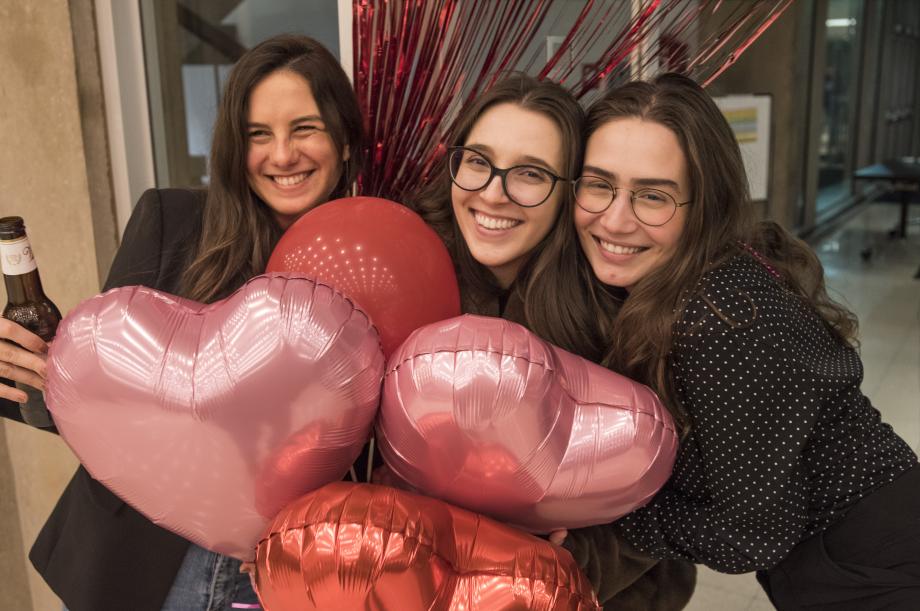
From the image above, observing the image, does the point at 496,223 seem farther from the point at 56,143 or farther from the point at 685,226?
the point at 56,143

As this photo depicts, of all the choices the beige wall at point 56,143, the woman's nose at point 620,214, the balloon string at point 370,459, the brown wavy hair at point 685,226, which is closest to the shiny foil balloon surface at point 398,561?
the balloon string at point 370,459

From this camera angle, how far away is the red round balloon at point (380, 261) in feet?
3.20

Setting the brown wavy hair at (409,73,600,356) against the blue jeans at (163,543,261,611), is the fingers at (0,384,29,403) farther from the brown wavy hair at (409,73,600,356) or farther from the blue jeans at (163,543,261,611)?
the brown wavy hair at (409,73,600,356)

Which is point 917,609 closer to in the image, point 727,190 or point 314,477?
point 727,190

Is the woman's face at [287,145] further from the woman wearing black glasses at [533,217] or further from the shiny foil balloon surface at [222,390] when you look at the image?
the shiny foil balloon surface at [222,390]

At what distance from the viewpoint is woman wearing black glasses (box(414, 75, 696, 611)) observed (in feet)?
3.89

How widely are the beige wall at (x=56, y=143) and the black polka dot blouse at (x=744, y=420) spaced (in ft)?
4.90

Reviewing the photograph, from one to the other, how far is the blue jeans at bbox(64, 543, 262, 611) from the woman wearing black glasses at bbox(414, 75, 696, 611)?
1.70ft

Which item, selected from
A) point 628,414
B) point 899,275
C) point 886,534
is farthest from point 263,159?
point 899,275

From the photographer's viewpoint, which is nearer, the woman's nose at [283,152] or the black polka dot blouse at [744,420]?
the black polka dot blouse at [744,420]

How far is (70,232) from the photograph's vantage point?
6.38 ft

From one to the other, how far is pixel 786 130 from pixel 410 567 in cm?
556

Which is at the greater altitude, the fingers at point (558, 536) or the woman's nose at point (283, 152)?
the woman's nose at point (283, 152)

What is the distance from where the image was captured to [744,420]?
104cm
